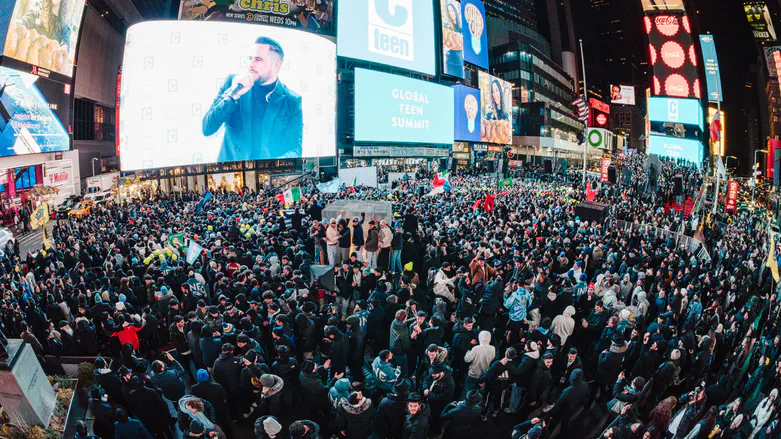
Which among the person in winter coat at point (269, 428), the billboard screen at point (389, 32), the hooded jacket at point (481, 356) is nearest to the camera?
the person in winter coat at point (269, 428)

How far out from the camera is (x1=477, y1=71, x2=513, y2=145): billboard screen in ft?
192

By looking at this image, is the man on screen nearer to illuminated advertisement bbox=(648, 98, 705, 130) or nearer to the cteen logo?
the cteen logo

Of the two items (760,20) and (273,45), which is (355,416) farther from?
(760,20)

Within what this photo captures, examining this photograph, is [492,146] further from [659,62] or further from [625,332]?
[625,332]

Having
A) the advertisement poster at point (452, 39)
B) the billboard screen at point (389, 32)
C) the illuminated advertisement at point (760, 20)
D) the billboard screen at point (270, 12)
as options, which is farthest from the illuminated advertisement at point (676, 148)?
the billboard screen at point (270, 12)

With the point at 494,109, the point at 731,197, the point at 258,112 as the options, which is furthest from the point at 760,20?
the point at 258,112

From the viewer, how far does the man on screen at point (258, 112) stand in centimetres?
3478

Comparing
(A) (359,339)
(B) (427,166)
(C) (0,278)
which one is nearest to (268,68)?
(B) (427,166)

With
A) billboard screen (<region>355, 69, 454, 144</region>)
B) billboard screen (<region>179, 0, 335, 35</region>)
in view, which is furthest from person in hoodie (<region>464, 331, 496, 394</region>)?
billboard screen (<region>179, 0, 335, 35</region>)

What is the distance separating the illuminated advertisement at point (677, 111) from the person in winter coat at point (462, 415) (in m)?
41.9

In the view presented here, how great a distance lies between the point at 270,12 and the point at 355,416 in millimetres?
43811

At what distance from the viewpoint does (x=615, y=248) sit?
42.6 feet

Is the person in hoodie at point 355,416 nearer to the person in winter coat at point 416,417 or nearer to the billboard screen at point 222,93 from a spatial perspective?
the person in winter coat at point 416,417

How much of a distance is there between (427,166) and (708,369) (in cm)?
5007
